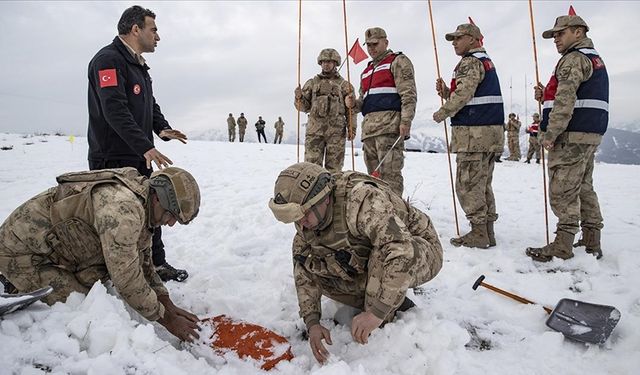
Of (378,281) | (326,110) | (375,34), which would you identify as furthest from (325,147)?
(378,281)

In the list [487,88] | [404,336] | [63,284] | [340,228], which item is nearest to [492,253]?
[487,88]

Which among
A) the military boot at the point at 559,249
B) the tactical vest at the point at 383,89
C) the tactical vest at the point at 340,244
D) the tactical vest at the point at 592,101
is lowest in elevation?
the military boot at the point at 559,249

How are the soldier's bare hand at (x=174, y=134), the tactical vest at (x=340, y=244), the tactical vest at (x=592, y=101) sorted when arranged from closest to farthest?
the tactical vest at (x=340, y=244)
the soldier's bare hand at (x=174, y=134)
the tactical vest at (x=592, y=101)

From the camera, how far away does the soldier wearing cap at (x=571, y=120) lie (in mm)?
3785

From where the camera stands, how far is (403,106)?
484 cm

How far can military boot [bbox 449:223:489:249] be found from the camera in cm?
429

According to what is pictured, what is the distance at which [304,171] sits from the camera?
91.4 inches

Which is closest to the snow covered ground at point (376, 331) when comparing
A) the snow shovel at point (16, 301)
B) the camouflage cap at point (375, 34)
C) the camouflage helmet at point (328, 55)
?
the snow shovel at point (16, 301)

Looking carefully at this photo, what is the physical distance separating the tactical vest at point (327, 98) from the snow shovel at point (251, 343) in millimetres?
3863

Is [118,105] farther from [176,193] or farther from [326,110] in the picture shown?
[326,110]

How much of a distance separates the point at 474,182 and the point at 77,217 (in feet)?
12.5

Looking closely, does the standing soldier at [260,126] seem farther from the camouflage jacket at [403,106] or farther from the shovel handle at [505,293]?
the shovel handle at [505,293]

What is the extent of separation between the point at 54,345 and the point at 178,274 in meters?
1.72

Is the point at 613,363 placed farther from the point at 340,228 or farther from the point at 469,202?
the point at 469,202
